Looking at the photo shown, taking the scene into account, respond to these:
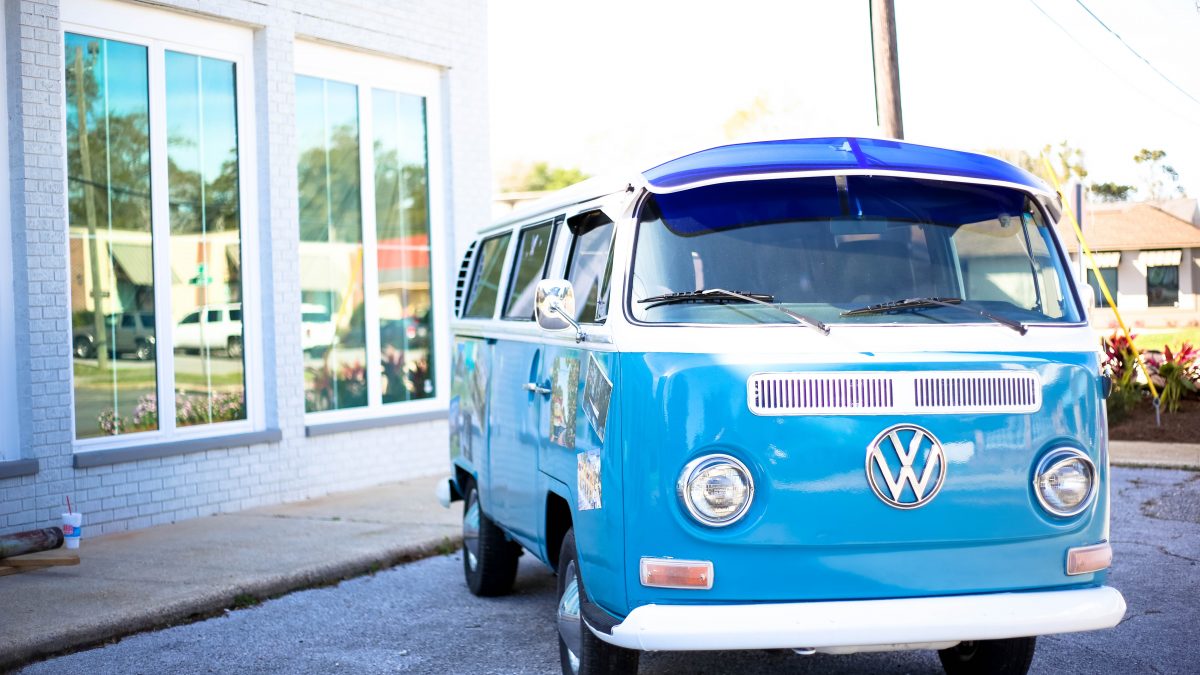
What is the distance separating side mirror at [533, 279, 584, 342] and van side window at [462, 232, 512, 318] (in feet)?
6.53

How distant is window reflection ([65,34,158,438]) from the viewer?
9.28 meters

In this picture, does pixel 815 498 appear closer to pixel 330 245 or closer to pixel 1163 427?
pixel 330 245

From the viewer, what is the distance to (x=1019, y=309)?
4793 millimetres

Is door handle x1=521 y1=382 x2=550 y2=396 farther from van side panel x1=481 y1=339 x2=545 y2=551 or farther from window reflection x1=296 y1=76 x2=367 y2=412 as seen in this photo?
window reflection x1=296 y1=76 x2=367 y2=412

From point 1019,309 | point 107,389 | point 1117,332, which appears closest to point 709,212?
point 1019,309

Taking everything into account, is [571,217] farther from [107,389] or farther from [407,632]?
[107,389]

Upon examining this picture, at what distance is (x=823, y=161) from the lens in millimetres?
4660

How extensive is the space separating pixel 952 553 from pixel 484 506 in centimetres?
308

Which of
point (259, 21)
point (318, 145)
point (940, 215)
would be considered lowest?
point (940, 215)

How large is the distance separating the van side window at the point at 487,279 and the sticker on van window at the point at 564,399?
1680 mm

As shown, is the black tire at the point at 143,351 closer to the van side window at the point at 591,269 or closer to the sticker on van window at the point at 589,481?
the van side window at the point at 591,269

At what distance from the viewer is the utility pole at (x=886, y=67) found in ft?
38.0

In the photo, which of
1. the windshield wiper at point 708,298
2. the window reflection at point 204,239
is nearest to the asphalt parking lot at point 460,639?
the windshield wiper at point 708,298

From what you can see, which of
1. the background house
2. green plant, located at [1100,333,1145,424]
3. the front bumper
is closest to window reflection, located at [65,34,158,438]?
the front bumper
